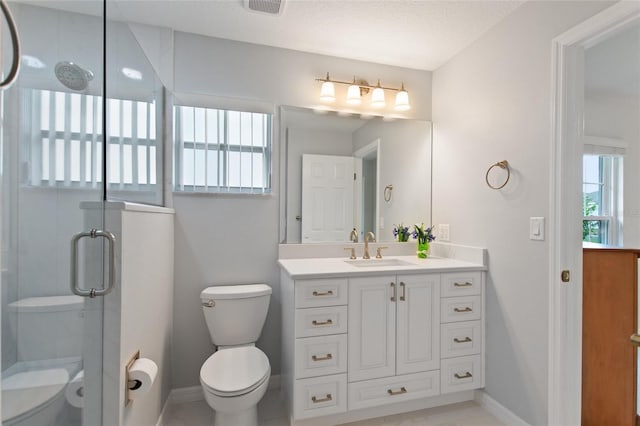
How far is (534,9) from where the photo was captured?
5.36ft

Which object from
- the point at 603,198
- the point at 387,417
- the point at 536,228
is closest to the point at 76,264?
the point at 387,417

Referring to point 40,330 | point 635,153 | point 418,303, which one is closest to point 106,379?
point 40,330

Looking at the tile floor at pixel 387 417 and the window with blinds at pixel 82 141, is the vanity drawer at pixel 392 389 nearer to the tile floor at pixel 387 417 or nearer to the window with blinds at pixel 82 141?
the tile floor at pixel 387 417

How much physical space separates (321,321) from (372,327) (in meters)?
0.31

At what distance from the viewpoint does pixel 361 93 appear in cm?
234

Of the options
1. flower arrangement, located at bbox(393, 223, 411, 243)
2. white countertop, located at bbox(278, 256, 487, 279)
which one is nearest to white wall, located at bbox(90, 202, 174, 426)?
white countertop, located at bbox(278, 256, 487, 279)

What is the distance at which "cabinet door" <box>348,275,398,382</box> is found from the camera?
5.55 feet

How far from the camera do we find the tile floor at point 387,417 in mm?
1777

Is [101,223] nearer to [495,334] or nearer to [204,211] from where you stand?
[204,211]

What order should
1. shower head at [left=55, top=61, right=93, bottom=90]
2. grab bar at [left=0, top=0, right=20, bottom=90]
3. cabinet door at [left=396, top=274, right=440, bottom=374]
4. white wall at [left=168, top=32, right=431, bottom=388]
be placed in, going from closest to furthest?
grab bar at [left=0, top=0, right=20, bottom=90]
shower head at [left=55, top=61, right=93, bottom=90]
cabinet door at [left=396, top=274, right=440, bottom=374]
white wall at [left=168, top=32, right=431, bottom=388]

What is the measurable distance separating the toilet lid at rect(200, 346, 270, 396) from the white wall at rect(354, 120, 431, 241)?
48.8 inches

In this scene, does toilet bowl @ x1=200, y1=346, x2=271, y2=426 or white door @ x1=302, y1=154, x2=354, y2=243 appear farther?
white door @ x1=302, y1=154, x2=354, y2=243

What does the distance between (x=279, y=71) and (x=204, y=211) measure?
1141 millimetres

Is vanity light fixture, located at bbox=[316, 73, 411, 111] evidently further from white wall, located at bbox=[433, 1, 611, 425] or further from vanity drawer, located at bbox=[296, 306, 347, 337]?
vanity drawer, located at bbox=[296, 306, 347, 337]
